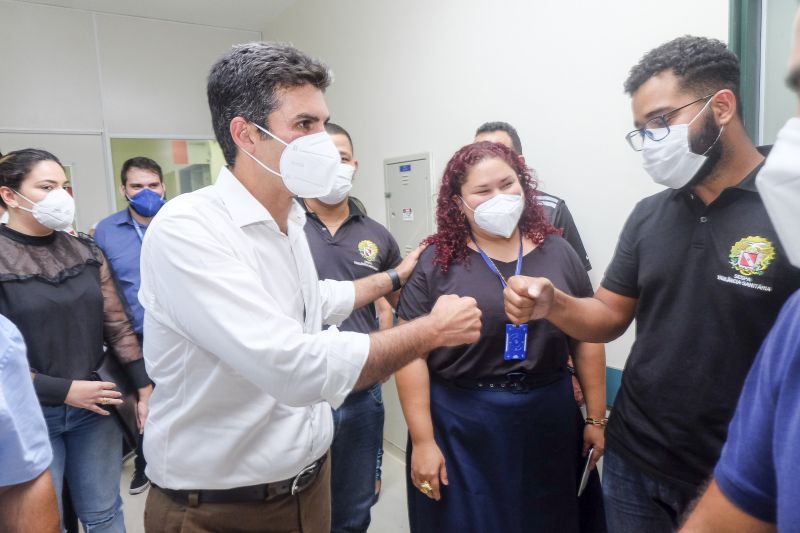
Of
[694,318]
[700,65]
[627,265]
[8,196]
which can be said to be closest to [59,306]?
[8,196]

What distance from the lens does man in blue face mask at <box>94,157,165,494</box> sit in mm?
2551

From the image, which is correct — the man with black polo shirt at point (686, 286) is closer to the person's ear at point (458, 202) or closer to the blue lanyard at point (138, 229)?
the person's ear at point (458, 202)

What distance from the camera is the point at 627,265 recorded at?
1304 millimetres

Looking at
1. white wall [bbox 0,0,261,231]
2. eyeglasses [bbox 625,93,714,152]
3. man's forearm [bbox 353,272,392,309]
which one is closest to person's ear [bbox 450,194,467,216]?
man's forearm [bbox 353,272,392,309]

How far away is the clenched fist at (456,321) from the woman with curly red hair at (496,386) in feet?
1.17

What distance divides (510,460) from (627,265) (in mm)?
648

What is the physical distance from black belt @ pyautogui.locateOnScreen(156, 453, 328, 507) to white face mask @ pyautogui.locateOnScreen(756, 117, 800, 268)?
1080 millimetres

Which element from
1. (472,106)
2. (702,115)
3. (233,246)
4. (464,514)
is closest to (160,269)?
(233,246)

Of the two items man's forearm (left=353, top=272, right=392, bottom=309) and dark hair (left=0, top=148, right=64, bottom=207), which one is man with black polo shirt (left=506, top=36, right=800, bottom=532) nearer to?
man's forearm (left=353, top=272, right=392, bottom=309)

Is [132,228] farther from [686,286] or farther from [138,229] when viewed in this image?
[686,286]

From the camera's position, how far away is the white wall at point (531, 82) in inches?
73.4

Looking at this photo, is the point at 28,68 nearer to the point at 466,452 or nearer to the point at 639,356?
the point at 466,452

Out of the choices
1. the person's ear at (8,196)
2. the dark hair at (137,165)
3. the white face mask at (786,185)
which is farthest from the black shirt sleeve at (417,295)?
the dark hair at (137,165)

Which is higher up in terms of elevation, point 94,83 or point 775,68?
point 94,83
